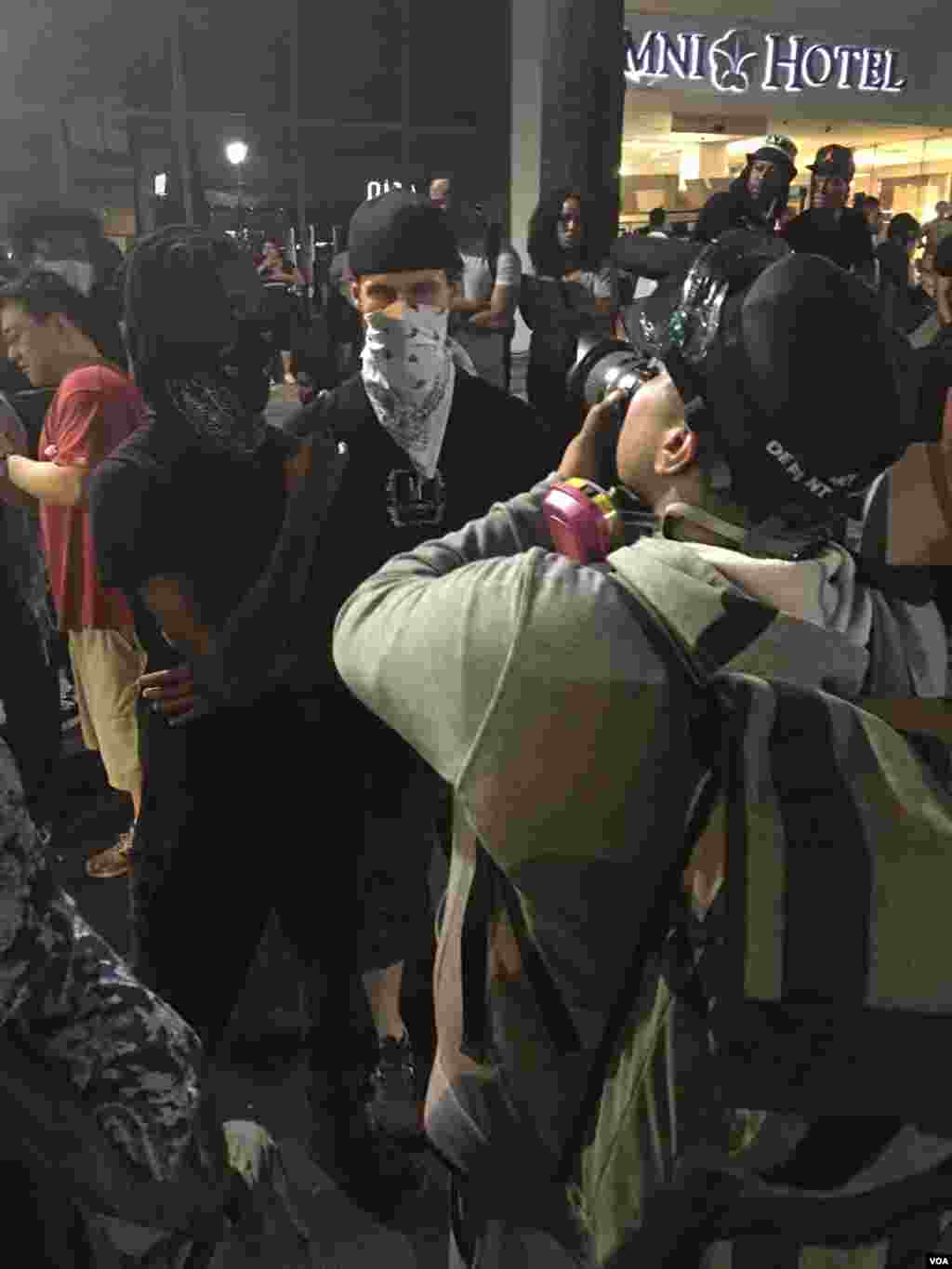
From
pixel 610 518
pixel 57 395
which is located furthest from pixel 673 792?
pixel 57 395

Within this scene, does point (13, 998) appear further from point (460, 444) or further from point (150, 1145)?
point (460, 444)

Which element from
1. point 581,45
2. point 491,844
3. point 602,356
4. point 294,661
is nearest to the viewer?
point 491,844

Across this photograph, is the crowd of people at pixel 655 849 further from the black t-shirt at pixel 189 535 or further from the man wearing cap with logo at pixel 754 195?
the man wearing cap with logo at pixel 754 195

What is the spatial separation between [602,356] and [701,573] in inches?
17.6

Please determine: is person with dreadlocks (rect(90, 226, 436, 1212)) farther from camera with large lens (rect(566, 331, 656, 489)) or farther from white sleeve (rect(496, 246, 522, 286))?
white sleeve (rect(496, 246, 522, 286))

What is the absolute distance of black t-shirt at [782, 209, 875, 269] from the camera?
399 cm

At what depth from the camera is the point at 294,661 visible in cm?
A: 169

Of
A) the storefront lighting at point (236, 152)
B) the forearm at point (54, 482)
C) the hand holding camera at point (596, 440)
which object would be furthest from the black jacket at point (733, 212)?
the storefront lighting at point (236, 152)

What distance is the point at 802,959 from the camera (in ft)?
2.26

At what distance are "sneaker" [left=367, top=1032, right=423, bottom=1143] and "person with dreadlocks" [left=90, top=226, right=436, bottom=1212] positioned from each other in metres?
0.14

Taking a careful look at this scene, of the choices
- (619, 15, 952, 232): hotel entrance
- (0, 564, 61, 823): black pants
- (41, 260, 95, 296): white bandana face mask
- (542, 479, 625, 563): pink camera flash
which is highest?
(619, 15, 952, 232): hotel entrance

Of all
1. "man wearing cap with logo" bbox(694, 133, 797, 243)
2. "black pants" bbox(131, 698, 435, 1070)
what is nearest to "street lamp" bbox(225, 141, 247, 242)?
"man wearing cap with logo" bbox(694, 133, 797, 243)

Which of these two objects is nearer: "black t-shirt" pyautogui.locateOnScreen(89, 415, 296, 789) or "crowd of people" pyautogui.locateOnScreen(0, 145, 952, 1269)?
"crowd of people" pyautogui.locateOnScreen(0, 145, 952, 1269)

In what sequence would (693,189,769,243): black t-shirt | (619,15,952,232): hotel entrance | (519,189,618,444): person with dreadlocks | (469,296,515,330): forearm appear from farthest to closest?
(619,15,952,232): hotel entrance → (469,296,515,330): forearm → (519,189,618,444): person with dreadlocks → (693,189,769,243): black t-shirt
